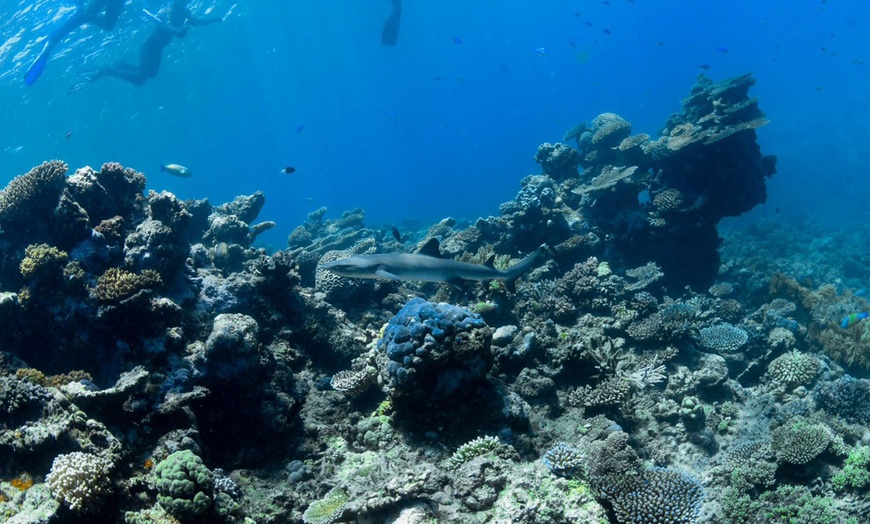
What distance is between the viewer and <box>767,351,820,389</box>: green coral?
7992 millimetres

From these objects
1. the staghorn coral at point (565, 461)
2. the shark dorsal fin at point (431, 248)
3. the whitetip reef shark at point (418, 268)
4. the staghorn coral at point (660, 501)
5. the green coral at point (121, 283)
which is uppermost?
→ the shark dorsal fin at point (431, 248)

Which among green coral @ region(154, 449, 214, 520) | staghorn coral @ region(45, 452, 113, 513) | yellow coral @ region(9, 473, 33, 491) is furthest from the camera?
yellow coral @ region(9, 473, 33, 491)

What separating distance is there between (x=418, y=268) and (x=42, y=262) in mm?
5974

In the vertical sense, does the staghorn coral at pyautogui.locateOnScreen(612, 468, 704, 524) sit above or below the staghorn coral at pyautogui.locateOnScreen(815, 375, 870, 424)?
below

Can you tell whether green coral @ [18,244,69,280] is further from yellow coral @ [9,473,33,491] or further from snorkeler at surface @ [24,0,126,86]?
snorkeler at surface @ [24,0,126,86]

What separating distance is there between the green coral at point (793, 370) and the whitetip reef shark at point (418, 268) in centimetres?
495

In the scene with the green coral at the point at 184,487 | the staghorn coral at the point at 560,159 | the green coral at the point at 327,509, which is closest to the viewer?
the green coral at the point at 184,487

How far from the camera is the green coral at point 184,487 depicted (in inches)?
167

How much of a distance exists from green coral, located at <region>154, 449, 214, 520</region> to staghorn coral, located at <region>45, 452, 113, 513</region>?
1.55ft

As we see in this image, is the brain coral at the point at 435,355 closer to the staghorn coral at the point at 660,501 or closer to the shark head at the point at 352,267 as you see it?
the shark head at the point at 352,267

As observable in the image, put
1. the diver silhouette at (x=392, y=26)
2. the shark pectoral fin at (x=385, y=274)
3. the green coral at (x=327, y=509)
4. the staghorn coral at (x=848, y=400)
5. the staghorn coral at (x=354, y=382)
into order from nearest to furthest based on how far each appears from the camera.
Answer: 1. the green coral at (x=327, y=509)
2. the staghorn coral at (x=354, y=382)
3. the staghorn coral at (x=848, y=400)
4. the shark pectoral fin at (x=385, y=274)
5. the diver silhouette at (x=392, y=26)

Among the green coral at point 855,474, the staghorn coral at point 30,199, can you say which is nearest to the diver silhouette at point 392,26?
the staghorn coral at point 30,199

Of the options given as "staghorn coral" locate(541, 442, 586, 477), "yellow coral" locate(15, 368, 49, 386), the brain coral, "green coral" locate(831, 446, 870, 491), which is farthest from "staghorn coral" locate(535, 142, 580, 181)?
"yellow coral" locate(15, 368, 49, 386)

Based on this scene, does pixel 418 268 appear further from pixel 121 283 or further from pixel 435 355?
pixel 121 283
